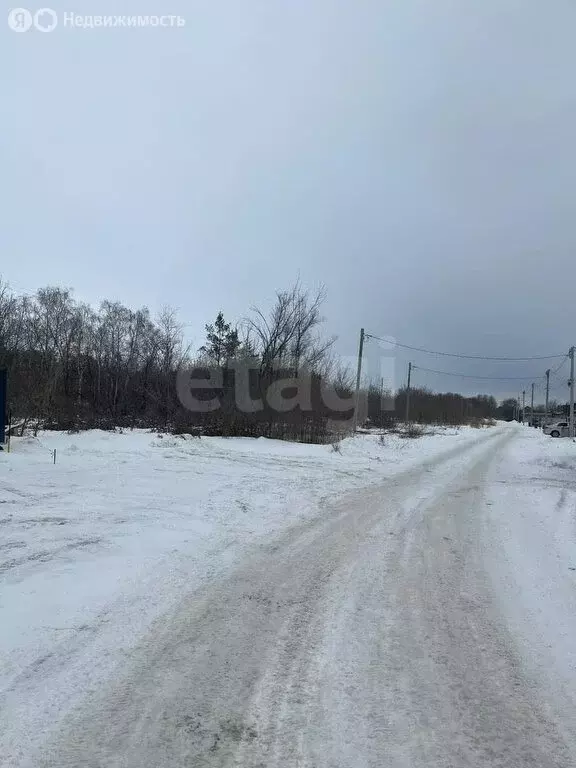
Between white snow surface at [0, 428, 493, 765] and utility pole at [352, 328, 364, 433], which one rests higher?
utility pole at [352, 328, 364, 433]

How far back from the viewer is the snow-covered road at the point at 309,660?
2434 millimetres

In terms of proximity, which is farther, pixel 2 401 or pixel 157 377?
pixel 157 377

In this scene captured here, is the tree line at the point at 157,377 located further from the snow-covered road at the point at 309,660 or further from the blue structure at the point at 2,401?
the snow-covered road at the point at 309,660

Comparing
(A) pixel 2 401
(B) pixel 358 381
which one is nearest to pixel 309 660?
(A) pixel 2 401

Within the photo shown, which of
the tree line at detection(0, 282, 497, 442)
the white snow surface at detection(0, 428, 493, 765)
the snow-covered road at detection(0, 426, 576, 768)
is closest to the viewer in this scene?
the snow-covered road at detection(0, 426, 576, 768)

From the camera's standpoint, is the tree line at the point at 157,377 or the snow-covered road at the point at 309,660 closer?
the snow-covered road at the point at 309,660

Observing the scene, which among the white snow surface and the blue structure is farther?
the blue structure

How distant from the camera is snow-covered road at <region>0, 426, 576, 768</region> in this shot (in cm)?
243

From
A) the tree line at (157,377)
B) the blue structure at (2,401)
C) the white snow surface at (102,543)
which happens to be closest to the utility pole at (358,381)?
the tree line at (157,377)

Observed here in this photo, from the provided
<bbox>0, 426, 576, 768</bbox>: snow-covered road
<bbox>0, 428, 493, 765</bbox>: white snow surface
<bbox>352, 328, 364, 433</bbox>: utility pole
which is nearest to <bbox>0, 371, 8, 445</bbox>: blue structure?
<bbox>0, 428, 493, 765</bbox>: white snow surface

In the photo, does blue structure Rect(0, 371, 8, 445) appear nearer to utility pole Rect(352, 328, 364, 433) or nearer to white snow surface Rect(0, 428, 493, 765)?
white snow surface Rect(0, 428, 493, 765)

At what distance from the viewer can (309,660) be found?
10.8ft

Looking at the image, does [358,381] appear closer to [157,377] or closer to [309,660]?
[157,377]

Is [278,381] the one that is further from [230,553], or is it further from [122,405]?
[230,553]
